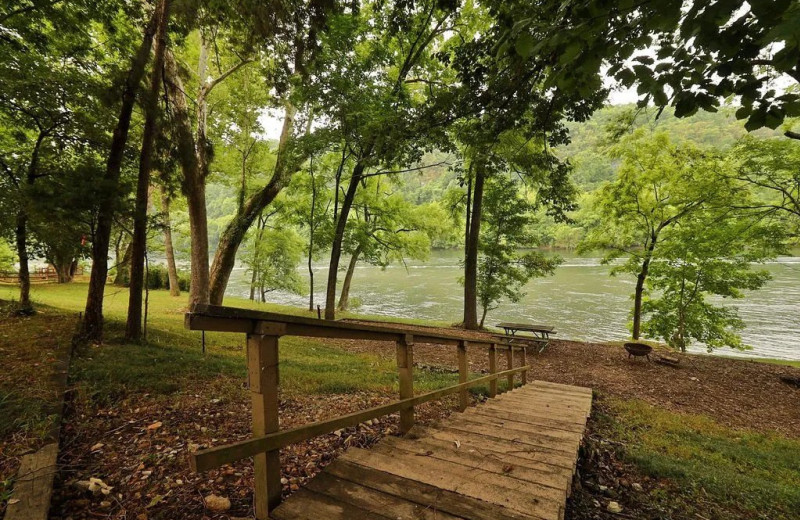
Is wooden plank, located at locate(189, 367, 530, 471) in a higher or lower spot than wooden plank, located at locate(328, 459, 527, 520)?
higher

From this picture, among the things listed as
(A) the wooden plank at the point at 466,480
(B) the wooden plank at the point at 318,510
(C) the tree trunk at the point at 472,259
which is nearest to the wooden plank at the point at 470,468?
(A) the wooden plank at the point at 466,480

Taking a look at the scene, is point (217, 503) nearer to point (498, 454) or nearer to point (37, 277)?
point (498, 454)

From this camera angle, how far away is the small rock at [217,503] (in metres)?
2.31

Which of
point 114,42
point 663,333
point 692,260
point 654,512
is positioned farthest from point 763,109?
point 663,333

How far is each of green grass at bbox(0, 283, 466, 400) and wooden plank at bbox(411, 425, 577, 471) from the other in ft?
9.90

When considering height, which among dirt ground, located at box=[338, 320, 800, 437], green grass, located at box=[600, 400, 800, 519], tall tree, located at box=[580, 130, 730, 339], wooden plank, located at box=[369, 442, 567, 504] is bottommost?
dirt ground, located at box=[338, 320, 800, 437]

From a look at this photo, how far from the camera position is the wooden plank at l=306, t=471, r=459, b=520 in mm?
1782

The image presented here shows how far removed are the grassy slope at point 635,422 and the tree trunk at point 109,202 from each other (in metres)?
0.60

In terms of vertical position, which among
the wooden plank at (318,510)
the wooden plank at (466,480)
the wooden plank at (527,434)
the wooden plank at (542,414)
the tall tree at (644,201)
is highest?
the tall tree at (644,201)

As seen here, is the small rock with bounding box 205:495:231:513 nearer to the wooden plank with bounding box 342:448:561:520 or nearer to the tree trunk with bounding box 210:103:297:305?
the wooden plank with bounding box 342:448:561:520

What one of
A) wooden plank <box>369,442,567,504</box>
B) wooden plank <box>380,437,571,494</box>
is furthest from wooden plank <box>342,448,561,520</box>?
wooden plank <box>380,437,571,494</box>

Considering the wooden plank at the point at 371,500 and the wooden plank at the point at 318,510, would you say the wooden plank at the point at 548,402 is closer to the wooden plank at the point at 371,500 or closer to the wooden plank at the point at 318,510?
the wooden plank at the point at 371,500

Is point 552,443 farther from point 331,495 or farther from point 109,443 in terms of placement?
point 109,443

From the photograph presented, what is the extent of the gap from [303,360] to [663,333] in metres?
14.7
